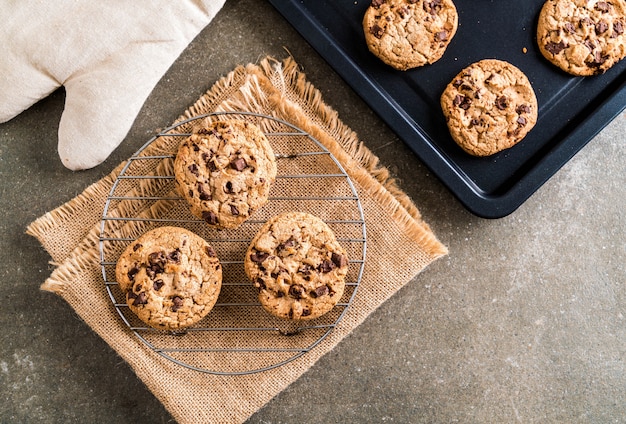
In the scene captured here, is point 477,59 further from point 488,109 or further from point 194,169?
point 194,169

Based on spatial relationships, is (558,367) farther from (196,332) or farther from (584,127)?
(196,332)

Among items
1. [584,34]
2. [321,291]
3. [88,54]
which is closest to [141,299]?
[321,291]

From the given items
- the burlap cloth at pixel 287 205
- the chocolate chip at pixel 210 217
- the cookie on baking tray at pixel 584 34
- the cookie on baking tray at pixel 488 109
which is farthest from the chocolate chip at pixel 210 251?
the cookie on baking tray at pixel 584 34

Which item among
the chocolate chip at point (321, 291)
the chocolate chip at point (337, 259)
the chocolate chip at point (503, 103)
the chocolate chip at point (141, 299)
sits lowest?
the chocolate chip at point (141, 299)

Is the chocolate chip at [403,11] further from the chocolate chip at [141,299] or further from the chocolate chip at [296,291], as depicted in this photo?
the chocolate chip at [141,299]

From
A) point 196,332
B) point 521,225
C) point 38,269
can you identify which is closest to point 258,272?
point 196,332

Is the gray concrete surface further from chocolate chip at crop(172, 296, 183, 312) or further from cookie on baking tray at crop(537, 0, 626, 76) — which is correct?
chocolate chip at crop(172, 296, 183, 312)
